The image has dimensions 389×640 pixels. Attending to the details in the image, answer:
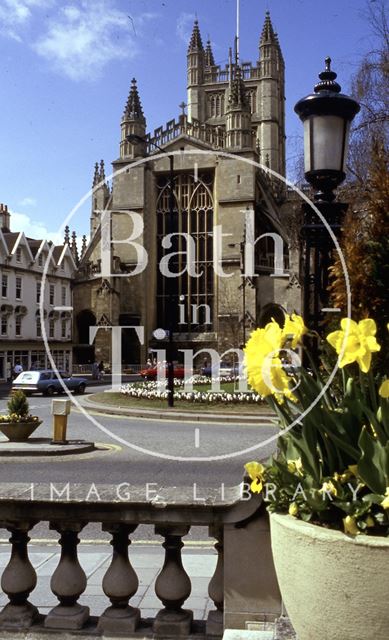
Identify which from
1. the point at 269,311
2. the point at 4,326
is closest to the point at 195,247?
the point at 269,311

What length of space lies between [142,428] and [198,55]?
75830 mm

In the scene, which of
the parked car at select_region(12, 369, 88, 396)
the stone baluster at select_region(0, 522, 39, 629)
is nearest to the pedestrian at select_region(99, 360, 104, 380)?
the parked car at select_region(12, 369, 88, 396)

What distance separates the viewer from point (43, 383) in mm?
31656

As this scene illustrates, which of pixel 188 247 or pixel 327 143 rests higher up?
pixel 188 247

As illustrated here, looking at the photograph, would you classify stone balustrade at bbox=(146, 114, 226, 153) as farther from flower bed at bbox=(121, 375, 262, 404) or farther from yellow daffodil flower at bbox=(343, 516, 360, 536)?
yellow daffodil flower at bbox=(343, 516, 360, 536)

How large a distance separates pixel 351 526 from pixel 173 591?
56.1 inches

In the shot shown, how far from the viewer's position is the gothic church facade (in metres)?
48.7

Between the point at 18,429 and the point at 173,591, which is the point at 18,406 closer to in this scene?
the point at 18,429

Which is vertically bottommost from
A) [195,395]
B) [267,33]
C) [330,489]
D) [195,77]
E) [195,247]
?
[195,395]

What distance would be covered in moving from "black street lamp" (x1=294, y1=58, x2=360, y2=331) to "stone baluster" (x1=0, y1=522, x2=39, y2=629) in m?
2.81

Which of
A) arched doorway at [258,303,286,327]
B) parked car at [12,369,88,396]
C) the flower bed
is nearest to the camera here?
the flower bed

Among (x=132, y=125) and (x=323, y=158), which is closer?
(x=323, y=158)

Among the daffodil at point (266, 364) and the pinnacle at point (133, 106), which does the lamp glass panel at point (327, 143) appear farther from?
the pinnacle at point (133, 106)

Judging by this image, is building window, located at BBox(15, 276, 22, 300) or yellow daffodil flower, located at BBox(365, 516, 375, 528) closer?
yellow daffodil flower, located at BBox(365, 516, 375, 528)
